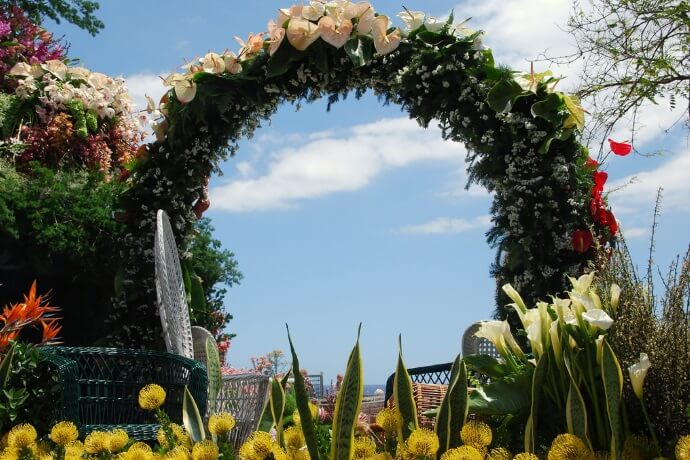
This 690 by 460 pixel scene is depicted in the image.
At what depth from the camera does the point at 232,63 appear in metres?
4.34

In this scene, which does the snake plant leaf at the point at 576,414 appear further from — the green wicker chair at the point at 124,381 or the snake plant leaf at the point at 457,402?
the green wicker chair at the point at 124,381

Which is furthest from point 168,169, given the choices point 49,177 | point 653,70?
point 653,70

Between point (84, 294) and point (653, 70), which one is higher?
point (653, 70)

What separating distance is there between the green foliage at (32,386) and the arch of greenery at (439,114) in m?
1.86

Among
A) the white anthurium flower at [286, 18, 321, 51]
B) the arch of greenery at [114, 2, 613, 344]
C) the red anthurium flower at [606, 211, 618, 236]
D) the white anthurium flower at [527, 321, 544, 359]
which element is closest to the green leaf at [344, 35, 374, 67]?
the arch of greenery at [114, 2, 613, 344]

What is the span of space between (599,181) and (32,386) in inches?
105

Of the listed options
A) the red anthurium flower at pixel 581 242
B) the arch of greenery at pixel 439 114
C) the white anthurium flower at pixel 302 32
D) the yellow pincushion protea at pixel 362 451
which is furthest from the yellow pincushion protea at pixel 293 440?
the white anthurium flower at pixel 302 32

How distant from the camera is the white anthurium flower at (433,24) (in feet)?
13.1

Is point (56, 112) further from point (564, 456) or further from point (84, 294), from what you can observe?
point (564, 456)

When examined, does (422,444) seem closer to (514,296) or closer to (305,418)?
(305,418)

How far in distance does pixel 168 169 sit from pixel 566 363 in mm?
3486

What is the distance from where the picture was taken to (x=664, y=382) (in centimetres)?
167

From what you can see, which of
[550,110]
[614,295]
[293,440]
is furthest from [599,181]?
[293,440]

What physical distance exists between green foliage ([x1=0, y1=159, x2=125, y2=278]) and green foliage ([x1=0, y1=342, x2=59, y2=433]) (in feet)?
7.00
